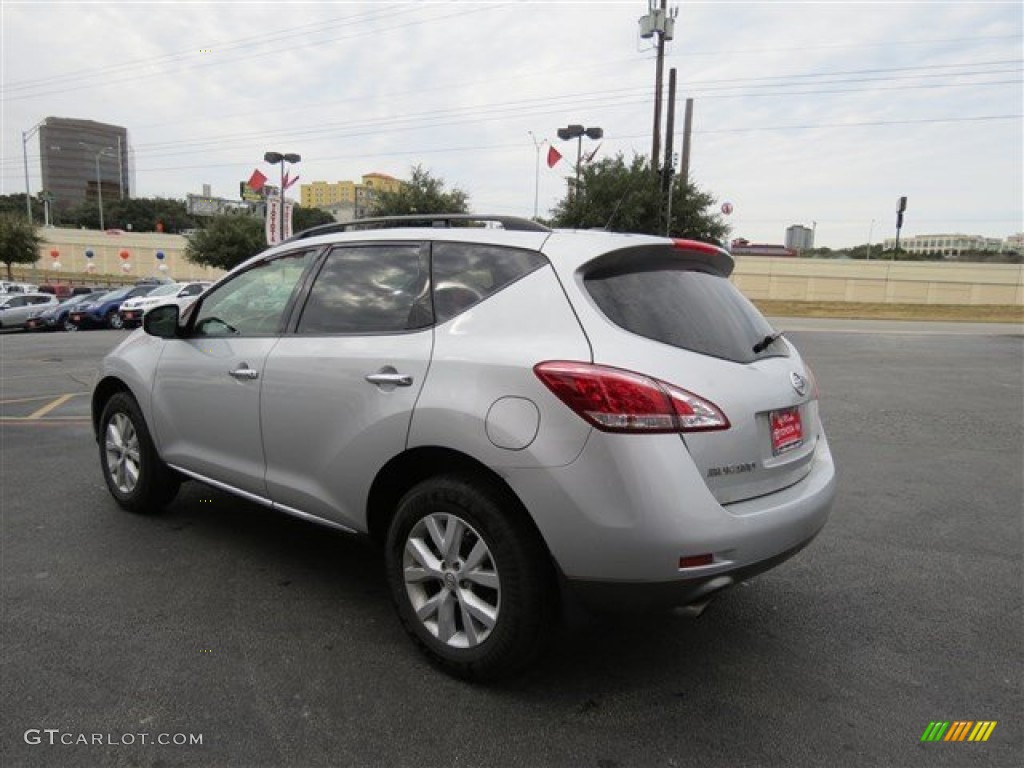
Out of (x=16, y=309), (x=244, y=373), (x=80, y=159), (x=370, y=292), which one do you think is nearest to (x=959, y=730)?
(x=370, y=292)

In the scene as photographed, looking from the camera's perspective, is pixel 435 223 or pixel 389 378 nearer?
pixel 389 378

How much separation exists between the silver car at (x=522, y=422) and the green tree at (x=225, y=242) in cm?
4573

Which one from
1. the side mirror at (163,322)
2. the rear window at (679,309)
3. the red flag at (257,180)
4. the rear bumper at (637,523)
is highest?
the red flag at (257,180)

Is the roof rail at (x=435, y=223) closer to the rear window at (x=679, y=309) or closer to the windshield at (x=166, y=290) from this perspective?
the rear window at (x=679, y=309)

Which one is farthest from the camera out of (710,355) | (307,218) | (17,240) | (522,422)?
(307,218)

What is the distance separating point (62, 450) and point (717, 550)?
6.18 m

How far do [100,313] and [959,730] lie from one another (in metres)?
28.2

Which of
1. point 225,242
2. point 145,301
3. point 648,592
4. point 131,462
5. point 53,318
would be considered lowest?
point 53,318

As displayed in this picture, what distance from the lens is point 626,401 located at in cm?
246

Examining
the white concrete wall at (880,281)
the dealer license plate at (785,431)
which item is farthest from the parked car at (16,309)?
the white concrete wall at (880,281)

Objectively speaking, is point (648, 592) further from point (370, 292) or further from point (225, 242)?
point (225, 242)

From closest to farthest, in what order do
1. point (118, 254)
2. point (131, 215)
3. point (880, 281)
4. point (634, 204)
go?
1. point (634, 204)
2. point (880, 281)
3. point (118, 254)
4. point (131, 215)

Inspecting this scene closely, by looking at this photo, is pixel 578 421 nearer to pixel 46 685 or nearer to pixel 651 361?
pixel 651 361

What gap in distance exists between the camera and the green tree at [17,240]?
44281 mm
